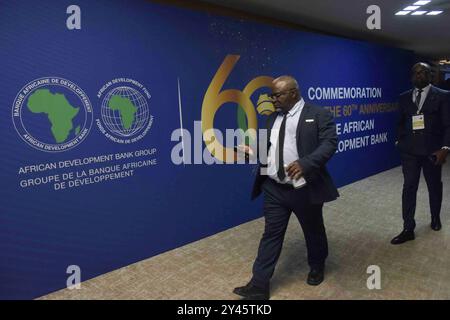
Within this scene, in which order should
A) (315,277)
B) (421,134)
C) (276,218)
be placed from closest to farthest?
(276,218) < (315,277) < (421,134)

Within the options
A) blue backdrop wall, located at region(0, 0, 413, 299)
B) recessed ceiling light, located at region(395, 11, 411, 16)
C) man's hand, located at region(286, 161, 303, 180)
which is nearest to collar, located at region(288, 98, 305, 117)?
man's hand, located at region(286, 161, 303, 180)

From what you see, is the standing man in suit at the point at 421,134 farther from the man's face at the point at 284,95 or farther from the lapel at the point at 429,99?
the man's face at the point at 284,95

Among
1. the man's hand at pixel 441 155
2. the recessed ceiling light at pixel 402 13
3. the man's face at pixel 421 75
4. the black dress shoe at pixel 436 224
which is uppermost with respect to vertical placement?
the recessed ceiling light at pixel 402 13

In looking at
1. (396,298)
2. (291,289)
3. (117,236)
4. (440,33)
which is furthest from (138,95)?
(440,33)

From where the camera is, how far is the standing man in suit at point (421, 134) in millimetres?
2969

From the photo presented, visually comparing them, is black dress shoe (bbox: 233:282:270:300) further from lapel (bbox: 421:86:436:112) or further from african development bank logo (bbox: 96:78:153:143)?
lapel (bbox: 421:86:436:112)

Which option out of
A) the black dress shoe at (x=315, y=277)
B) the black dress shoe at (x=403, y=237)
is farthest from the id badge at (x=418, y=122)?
the black dress shoe at (x=315, y=277)

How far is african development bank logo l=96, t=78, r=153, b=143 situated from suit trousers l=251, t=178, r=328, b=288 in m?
1.17

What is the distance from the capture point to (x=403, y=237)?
310 centimetres

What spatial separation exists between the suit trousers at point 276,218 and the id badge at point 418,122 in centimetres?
151

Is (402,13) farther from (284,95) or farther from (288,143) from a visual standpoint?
(288,143)

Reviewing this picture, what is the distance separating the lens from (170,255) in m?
2.96

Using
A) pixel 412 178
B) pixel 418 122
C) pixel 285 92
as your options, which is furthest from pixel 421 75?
pixel 285 92

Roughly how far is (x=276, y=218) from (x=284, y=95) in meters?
0.84
